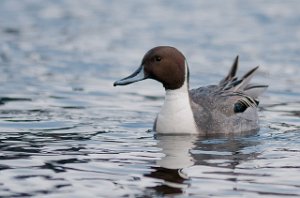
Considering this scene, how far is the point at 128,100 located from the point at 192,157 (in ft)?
12.0

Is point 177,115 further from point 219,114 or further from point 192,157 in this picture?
point 192,157

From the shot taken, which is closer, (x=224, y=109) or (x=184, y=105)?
(x=184, y=105)

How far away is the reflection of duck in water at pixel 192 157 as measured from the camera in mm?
8789

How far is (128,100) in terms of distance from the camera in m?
13.5

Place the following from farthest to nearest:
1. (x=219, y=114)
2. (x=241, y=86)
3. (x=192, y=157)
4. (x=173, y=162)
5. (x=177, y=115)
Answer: (x=241, y=86)
(x=219, y=114)
(x=177, y=115)
(x=192, y=157)
(x=173, y=162)

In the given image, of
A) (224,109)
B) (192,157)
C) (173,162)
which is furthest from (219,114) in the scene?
(173,162)

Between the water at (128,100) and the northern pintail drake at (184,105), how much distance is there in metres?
0.19

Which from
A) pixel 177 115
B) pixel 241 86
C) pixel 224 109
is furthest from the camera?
pixel 241 86

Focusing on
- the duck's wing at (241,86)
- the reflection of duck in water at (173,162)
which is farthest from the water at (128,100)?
the duck's wing at (241,86)

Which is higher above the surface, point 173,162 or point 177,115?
point 177,115

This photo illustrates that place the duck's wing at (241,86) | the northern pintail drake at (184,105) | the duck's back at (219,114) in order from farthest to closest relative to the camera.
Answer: the duck's wing at (241,86) < the duck's back at (219,114) < the northern pintail drake at (184,105)

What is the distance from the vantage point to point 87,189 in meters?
8.38

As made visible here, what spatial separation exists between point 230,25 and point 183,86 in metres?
8.42

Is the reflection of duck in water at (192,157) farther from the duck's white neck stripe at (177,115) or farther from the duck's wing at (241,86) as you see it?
the duck's wing at (241,86)
